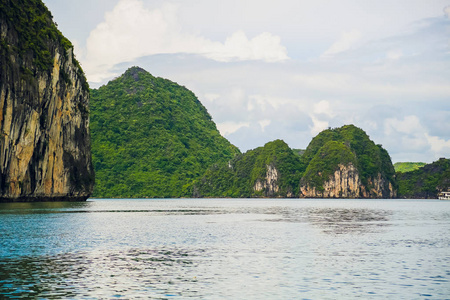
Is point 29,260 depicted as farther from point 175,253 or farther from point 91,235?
point 91,235

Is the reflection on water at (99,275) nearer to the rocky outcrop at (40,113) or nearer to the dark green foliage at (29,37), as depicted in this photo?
the rocky outcrop at (40,113)

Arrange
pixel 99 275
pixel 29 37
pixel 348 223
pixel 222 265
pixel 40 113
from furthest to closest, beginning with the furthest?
pixel 40 113 → pixel 29 37 → pixel 348 223 → pixel 222 265 → pixel 99 275

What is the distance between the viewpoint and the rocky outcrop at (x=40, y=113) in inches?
3415

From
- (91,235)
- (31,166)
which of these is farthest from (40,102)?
(91,235)

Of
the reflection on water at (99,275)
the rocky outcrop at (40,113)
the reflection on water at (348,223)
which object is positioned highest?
the rocky outcrop at (40,113)

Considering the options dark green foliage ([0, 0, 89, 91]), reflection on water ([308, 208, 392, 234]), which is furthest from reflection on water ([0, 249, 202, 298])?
dark green foliage ([0, 0, 89, 91])

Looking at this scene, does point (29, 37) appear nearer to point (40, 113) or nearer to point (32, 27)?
point (32, 27)

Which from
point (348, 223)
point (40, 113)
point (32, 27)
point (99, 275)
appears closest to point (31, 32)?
point (32, 27)

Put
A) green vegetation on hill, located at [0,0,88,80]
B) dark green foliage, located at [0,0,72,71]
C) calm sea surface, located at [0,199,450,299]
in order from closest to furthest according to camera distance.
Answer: calm sea surface, located at [0,199,450,299] < green vegetation on hill, located at [0,0,88,80] < dark green foliage, located at [0,0,72,71]

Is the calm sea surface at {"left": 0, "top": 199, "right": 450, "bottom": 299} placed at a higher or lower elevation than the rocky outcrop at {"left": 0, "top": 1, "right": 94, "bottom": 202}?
lower

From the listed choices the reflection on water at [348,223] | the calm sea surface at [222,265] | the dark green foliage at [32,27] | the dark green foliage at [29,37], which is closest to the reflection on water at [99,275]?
the calm sea surface at [222,265]

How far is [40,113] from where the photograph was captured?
319 feet

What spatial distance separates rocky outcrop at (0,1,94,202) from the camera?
8675 centimetres

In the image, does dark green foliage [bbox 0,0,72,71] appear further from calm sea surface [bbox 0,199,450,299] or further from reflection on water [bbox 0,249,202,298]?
reflection on water [bbox 0,249,202,298]
